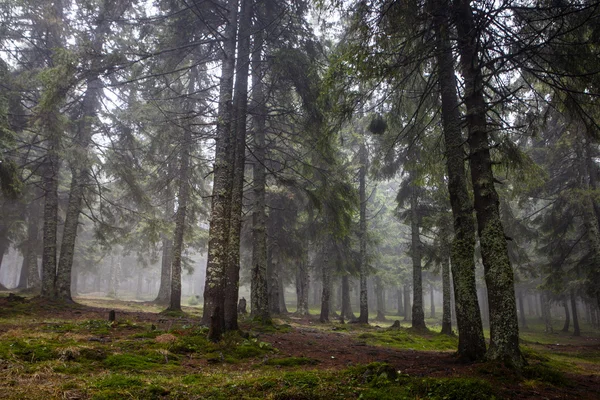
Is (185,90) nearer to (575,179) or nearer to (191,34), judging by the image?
(191,34)

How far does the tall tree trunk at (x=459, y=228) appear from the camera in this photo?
7094 mm

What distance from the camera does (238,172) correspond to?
1045 cm

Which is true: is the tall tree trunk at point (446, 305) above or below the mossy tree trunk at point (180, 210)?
below

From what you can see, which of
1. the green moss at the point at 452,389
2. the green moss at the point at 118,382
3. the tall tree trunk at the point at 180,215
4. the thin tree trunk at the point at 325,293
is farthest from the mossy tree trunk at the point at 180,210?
the green moss at the point at 452,389

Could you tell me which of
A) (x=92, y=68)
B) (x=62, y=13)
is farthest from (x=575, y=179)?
(x=62, y=13)

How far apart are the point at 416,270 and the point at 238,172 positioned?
12.3 m

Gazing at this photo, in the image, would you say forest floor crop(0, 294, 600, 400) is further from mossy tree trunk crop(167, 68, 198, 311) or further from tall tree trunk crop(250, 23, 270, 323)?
mossy tree trunk crop(167, 68, 198, 311)

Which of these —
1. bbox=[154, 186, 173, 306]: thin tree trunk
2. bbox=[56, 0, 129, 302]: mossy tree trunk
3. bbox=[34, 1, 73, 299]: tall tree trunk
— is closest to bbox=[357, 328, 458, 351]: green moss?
bbox=[56, 0, 129, 302]: mossy tree trunk

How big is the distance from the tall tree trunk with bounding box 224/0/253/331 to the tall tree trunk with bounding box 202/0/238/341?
0.43 m

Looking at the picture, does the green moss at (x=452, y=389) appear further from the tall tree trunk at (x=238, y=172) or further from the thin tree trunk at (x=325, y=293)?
the thin tree trunk at (x=325, y=293)

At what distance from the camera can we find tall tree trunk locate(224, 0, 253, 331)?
9425 mm

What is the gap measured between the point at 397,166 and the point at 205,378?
16.4 meters

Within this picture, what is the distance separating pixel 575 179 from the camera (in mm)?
Answer: 18203

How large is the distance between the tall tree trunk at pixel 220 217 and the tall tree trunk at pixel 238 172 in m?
0.43
